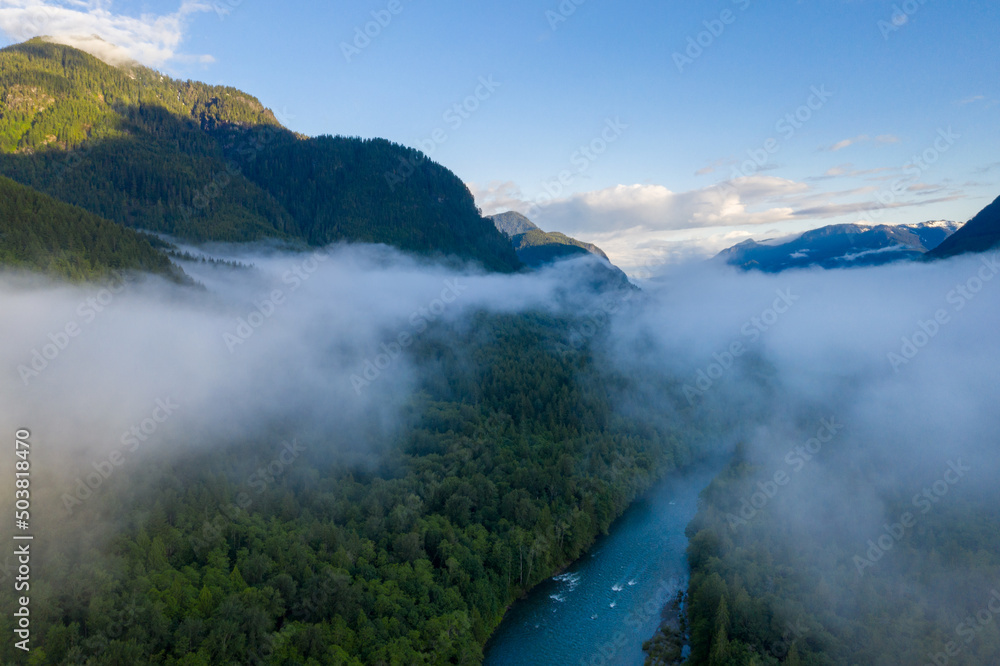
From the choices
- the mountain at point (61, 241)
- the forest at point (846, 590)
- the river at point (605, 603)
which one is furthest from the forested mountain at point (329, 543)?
the mountain at point (61, 241)

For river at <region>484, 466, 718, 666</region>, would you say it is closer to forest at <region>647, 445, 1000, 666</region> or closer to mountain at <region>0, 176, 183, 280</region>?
forest at <region>647, 445, 1000, 666</region>

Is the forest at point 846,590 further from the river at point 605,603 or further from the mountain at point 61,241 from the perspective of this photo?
the mountain at point 61,241

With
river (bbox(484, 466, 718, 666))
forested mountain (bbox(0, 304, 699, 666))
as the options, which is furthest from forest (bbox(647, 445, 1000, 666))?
forested mountain (bbox(0, 304, 699, 666))

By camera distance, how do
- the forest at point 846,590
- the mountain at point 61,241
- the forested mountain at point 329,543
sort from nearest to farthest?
the forested mountain at point 329,543, the forest at point 846,590, the mountain at point 61,241

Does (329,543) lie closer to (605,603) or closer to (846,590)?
(605,603)

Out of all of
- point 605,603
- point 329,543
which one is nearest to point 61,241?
point 329,543

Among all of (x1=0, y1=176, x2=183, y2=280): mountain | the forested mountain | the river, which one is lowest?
the river

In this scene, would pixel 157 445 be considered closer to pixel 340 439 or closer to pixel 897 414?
pixel 340 439

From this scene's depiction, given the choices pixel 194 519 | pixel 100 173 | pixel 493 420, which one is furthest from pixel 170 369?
pixel 100 173
